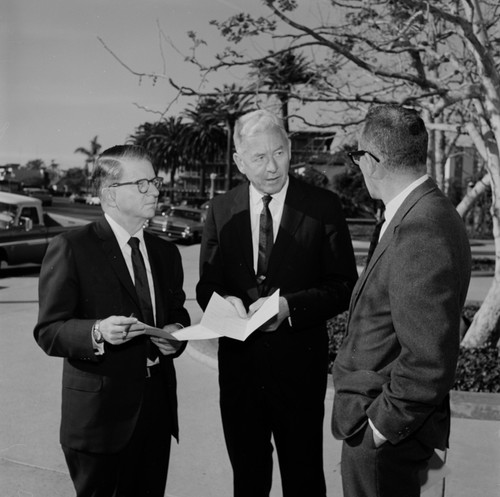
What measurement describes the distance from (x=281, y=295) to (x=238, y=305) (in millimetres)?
238

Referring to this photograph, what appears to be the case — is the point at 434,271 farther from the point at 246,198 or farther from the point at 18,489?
the point at 18,489

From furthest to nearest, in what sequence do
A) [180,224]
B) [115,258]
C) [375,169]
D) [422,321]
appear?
[180,224] < [115,258] < [375,169] < [422,321]

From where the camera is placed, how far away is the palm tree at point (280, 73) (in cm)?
722

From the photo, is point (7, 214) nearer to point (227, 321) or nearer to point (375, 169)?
point (227, 321)

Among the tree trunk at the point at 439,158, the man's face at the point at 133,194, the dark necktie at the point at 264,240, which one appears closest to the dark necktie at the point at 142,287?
the man's face at the point at 133,194

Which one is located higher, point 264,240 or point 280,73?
point 280,73

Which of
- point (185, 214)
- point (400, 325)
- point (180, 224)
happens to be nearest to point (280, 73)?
point (400, 325)

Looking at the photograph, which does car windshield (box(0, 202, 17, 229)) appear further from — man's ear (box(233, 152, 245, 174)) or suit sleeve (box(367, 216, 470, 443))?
suit sleeve (box(367, 216, 470, 443))

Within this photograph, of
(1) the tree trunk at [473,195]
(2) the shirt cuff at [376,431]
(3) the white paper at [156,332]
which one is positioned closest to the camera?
(2) the shirt cuff at [376,431]

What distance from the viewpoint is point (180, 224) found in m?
21.2

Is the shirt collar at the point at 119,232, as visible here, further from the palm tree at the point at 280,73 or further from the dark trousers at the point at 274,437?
the palm tree at the point at 280,73

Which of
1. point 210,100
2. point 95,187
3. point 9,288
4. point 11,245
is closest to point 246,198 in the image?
point 95,187

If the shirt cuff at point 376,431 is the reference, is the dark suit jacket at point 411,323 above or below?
above

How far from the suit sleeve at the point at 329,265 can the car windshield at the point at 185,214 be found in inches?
758
